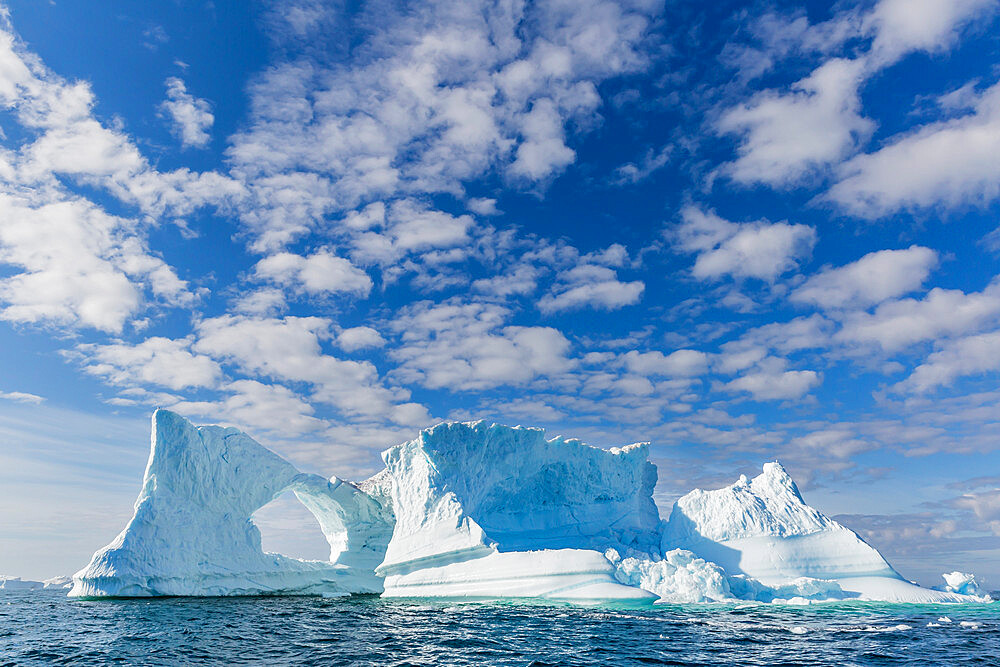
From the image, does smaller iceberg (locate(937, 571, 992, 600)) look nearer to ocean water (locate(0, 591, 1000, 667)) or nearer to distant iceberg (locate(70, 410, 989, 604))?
distant iceberg (locate(70, 410, 989, 604))

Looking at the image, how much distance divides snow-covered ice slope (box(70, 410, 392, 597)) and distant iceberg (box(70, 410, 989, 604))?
6 centimetres

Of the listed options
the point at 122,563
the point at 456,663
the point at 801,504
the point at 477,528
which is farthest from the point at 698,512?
the point at 122,563

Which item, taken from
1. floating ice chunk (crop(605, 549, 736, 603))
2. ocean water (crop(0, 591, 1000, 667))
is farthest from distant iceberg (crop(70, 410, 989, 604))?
ocean water (crop(0, 591, 1000, 667))

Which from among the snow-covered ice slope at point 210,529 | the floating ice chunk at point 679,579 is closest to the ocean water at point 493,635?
the floating ice chunk at point 679,579

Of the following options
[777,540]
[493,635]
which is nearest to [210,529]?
[493,635]

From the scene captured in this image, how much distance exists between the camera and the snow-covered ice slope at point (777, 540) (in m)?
25.6

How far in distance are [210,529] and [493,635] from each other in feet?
57.5

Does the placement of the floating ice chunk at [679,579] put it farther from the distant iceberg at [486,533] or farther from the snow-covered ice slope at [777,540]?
the snow-covered ice slope at [777,540]

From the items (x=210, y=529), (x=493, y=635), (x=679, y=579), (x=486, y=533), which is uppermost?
(x=486, y=533)

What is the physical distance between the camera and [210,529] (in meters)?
26.0

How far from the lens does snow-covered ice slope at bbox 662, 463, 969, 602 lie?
2558 cm

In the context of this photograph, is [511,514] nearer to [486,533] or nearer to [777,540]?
[486,533]

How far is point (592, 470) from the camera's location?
106 feet

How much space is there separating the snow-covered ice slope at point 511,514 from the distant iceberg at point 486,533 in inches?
2.6
